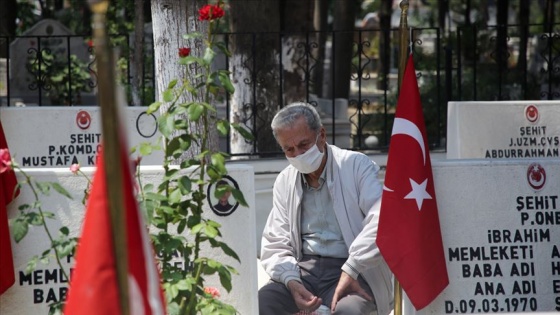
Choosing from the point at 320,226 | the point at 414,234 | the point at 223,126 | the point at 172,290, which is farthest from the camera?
the point at 320,226

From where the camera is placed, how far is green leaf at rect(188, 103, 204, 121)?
3.70 meters

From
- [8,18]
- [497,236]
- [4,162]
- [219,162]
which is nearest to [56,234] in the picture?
[4,162]

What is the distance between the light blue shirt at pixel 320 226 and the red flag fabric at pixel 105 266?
261cm

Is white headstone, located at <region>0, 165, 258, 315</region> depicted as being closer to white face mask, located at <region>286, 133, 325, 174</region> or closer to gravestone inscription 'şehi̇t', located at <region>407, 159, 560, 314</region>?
white face mask, located at <region>286, 133, 325, 174</region>

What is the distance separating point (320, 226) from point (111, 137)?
3.00 metres

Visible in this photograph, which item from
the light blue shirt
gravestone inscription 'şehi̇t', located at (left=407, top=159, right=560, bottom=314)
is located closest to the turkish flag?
gravestone inscription 'şehi̇t', located at (left=407, top=159, right=560, bottom=314)

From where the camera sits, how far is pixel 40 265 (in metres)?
4.38

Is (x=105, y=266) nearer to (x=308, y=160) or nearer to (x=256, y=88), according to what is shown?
(x=308, y=160)

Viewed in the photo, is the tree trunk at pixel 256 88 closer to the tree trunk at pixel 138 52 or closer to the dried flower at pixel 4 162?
the tree trunk at pixel 138 52

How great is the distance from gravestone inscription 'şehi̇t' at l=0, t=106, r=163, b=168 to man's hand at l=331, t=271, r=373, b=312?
263 cm

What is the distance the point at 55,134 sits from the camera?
711 cm

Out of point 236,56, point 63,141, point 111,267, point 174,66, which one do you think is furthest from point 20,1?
point 111,267

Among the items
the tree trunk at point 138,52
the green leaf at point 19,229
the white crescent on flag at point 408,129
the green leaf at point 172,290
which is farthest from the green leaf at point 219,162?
the tree trunk at point 138,52

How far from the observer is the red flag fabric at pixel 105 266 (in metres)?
2.40
